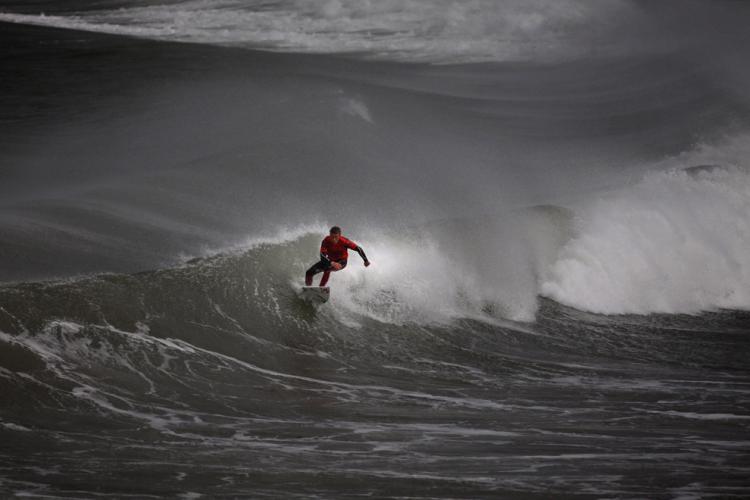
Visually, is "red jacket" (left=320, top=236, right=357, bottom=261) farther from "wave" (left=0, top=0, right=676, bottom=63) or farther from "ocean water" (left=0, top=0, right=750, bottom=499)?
"wave" (left=0, top=0, right=676, bottom=63)

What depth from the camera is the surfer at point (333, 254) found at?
52.1 ft

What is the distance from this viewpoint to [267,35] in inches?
1679

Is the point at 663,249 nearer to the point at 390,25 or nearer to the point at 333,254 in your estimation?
the point at 333,254

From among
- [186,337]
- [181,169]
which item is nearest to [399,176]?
[181,169]

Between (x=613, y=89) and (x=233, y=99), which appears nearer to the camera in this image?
(x=233, y=99)

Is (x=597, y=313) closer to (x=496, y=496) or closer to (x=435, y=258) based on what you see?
(x=435, y=258)

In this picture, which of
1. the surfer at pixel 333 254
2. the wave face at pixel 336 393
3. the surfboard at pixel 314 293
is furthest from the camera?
the surfboard at pixel 314 293

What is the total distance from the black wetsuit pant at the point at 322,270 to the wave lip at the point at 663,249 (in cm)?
498

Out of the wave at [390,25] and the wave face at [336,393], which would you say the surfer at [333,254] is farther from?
the wave at [390,25]

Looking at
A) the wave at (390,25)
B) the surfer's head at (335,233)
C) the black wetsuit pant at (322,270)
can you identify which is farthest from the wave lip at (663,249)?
the wave at (390,25)

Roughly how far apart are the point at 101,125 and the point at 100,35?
16.8 metres

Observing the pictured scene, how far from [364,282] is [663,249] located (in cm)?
786

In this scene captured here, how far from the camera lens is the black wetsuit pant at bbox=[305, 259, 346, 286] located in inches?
632

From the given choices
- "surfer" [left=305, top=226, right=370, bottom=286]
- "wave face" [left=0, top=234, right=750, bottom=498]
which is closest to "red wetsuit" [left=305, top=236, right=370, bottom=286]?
"surfer" [left=305, top=226, right=370, bottom=286]
